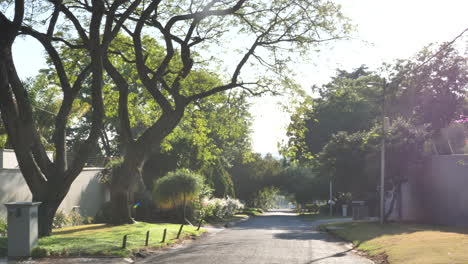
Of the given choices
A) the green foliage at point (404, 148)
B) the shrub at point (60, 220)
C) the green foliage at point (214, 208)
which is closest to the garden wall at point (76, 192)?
the shrub at point (60, 220)

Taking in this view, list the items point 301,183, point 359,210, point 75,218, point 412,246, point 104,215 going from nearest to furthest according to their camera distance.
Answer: point 412,246, point 75,218, point 104,215, point 359,210, point 301,183

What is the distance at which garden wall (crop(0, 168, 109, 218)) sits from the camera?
22.6 meters

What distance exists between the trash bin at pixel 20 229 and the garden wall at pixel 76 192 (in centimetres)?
714

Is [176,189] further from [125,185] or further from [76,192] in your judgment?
[125,185]

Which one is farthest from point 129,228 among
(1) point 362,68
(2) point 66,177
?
Answer: (1) point 362,68

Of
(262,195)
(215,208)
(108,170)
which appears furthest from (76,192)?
(262,195)

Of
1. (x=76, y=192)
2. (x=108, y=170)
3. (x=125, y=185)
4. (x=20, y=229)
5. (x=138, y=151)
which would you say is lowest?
(x=20, y=229)

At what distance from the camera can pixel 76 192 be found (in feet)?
96.8

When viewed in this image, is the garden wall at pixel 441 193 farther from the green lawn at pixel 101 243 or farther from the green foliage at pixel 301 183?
the green foliage at pixel 301 183

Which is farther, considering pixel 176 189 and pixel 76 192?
pixel 176 189

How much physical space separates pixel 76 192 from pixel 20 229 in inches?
588

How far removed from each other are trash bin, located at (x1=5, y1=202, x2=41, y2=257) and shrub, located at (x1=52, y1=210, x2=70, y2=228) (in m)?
10.1

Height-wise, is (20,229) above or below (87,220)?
above

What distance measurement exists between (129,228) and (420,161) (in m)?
17.0
